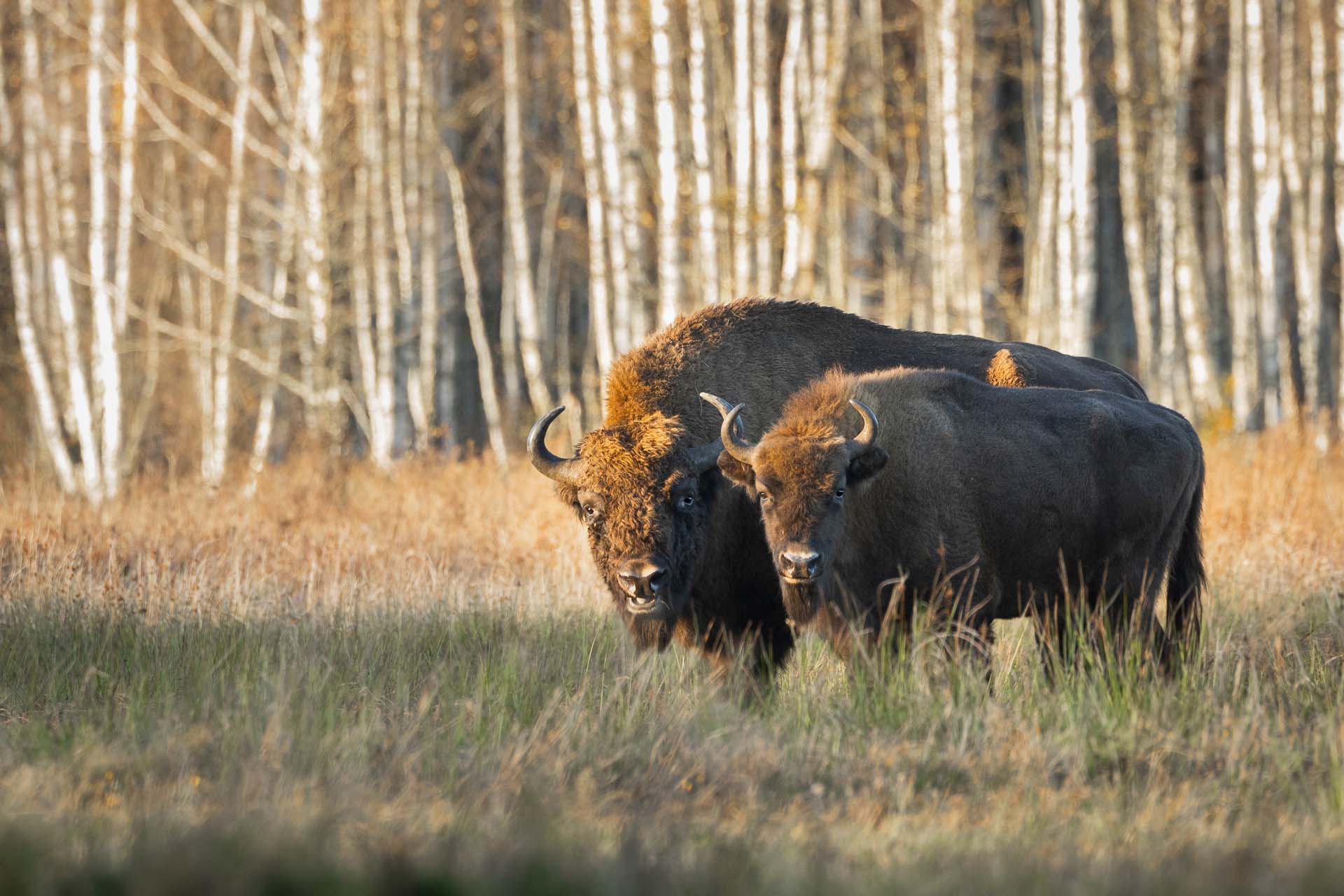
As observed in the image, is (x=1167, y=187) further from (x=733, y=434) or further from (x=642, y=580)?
(x=642, y=580)

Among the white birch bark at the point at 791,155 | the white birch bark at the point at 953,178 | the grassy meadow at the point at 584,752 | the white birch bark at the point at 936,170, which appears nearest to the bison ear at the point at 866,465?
the grassy meadow at the point at 584,752

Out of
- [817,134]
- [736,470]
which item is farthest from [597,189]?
[736,470]

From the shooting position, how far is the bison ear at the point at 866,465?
609 centimetres

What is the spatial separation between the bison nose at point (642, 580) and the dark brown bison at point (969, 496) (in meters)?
0.57

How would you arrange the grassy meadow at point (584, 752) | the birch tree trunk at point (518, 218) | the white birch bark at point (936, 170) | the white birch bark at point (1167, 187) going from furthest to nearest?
the birch tree trunk at point (518, 218), the white birch bark at point (936, 170), the white birch bark at point (1167, 187), the grassy meadow at point (584, 752)

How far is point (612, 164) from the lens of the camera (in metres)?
15.1

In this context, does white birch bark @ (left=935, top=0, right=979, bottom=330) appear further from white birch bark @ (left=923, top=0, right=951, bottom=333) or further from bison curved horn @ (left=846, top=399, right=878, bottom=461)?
bison curved horn @ (left=846, top=399, right=878, bottom=461)

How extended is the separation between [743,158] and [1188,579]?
872 cm

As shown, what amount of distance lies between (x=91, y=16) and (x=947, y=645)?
14.7 meters

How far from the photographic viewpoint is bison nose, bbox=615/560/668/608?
645cm

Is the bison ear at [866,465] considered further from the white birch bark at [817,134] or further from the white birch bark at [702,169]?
the white birch bark at [817,134]

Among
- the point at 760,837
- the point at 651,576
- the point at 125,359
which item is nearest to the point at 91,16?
the point at 125,359

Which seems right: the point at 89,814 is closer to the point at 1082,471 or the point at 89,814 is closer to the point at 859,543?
the point at 859,543

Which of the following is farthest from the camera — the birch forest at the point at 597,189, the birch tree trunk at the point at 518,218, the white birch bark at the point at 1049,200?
the birch tree trunk at the point at 518,218
